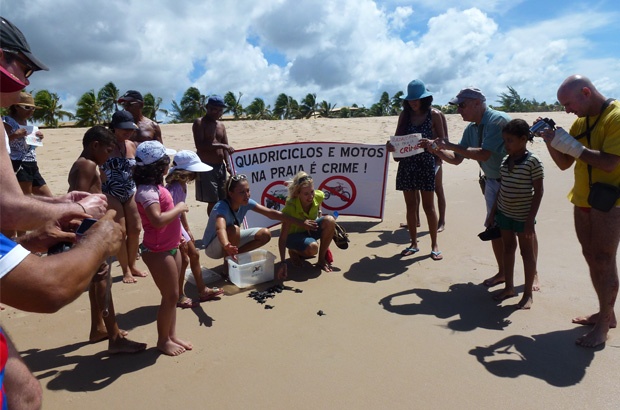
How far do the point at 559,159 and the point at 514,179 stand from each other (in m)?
0.46

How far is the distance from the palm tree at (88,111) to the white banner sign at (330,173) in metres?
38.8

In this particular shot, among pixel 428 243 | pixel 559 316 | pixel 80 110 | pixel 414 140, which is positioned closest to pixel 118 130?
pixel 414 140

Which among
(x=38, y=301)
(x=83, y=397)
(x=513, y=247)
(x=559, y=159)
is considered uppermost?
(x=559, y=159)

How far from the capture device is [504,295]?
4488mm

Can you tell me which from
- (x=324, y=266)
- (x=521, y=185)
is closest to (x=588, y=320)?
(x=521, y=185)

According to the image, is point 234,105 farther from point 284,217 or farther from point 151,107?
point 284,217

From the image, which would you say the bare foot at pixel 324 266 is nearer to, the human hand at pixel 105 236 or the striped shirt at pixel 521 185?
the striped shirt at pixel 521 185

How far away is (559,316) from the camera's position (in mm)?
4098

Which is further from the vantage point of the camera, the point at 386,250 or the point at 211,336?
the point at 386,250

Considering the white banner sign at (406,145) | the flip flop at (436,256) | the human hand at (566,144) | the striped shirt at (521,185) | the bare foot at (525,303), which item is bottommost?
the flip flop at (436,256)

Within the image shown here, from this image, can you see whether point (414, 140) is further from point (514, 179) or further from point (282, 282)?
point (282, 282)

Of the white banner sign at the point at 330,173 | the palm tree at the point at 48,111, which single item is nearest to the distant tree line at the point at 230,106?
the palm tree at the point at 48,111

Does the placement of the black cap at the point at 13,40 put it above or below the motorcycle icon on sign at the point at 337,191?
above

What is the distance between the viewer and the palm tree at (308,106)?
55281 millimetres
